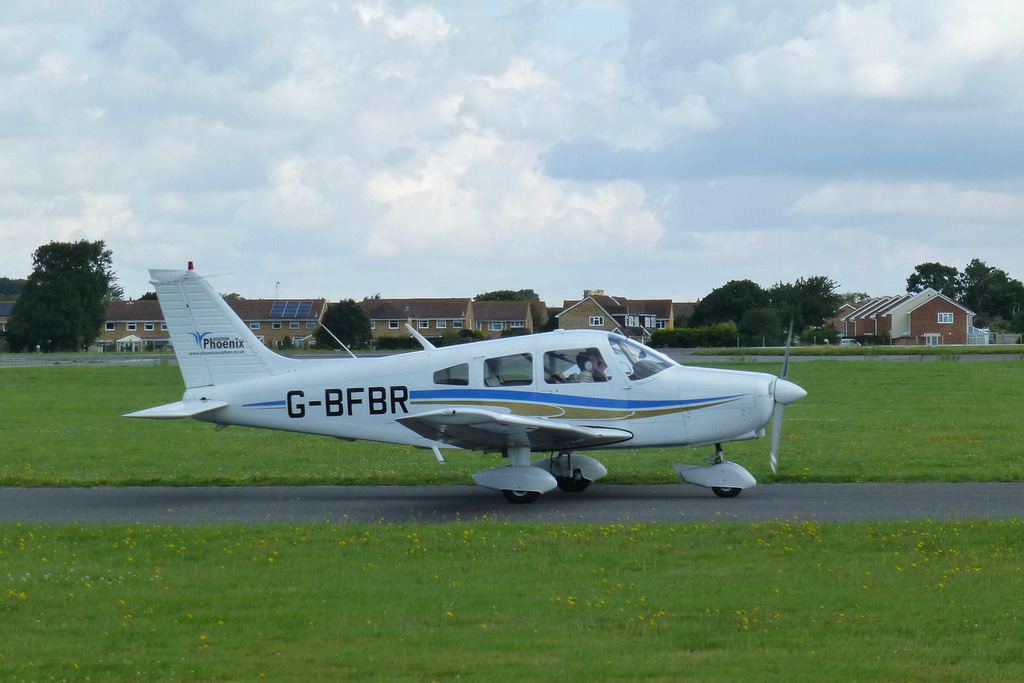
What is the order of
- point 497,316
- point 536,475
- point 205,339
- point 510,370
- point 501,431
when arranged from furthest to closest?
point 497,316 < point 205,339 < point 510,370 < point 536,475 < point 501,431

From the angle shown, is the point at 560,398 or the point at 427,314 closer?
the point at 560,398

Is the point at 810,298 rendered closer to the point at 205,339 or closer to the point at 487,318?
the point at 487,318

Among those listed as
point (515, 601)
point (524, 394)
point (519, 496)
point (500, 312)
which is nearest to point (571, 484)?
point (519, 496)

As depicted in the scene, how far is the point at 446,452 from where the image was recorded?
60.2 ft

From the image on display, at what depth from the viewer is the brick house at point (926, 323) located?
96.5 meters

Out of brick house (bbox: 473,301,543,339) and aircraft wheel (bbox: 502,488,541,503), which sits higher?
brick house (bbox: 473,301,543,339)

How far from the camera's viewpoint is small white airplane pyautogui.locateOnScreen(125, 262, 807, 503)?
1294cm

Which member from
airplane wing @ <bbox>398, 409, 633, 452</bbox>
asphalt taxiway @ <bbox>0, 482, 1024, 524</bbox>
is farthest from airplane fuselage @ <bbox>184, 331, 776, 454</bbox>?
asphalt taxiway @ <bbox>0, 482, 1024, 524</bbox>

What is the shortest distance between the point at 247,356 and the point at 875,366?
37.9 metres

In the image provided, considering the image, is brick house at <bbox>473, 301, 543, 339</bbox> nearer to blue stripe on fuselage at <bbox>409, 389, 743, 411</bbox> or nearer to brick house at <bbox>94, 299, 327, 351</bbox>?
brick house at <bbox>94, 299, 327, 351</bbox>

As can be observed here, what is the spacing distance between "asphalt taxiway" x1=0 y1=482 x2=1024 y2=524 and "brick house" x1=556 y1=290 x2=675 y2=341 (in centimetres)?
3789

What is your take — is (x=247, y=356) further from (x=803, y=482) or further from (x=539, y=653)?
(x=539, y=653)

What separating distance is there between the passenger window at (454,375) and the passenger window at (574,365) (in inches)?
41.1

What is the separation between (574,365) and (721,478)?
2.33 m
